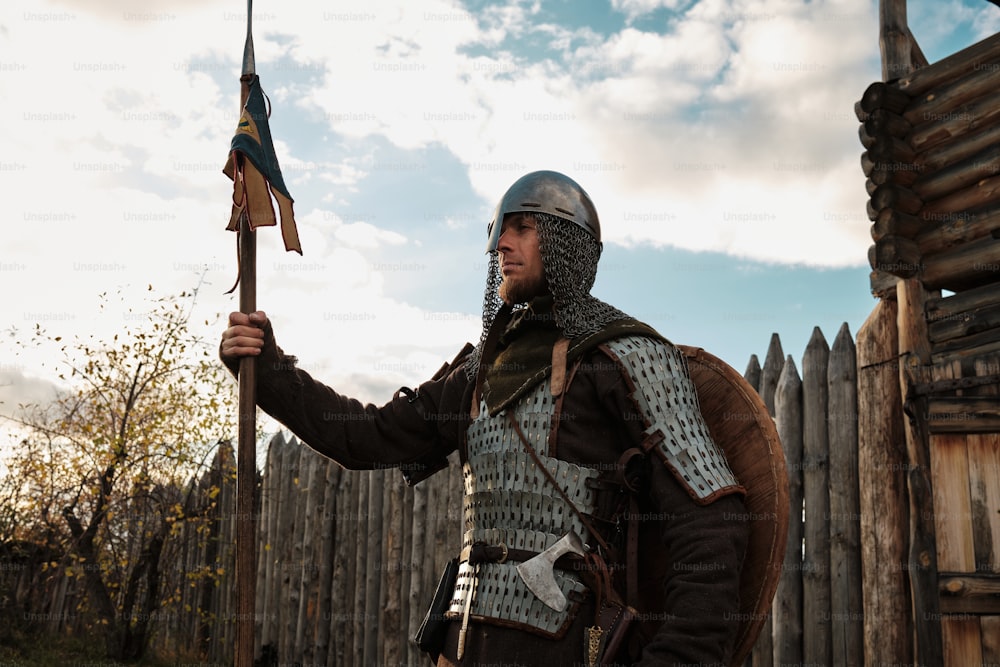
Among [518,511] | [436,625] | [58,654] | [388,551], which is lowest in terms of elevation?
[58,654]

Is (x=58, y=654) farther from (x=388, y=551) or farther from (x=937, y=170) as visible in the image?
(x=937, y=170)

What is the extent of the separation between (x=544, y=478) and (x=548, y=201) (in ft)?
3.01

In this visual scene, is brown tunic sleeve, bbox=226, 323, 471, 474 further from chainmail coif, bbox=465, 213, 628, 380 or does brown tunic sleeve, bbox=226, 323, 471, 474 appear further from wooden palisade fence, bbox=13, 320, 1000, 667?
wooden palisade fence, bbox=13, 320, 1000, 667

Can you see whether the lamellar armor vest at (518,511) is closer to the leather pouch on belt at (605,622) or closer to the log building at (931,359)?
the leather pouch on belt at (605,622)

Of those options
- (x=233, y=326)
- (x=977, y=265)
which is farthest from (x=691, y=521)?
(x=977, y=265)

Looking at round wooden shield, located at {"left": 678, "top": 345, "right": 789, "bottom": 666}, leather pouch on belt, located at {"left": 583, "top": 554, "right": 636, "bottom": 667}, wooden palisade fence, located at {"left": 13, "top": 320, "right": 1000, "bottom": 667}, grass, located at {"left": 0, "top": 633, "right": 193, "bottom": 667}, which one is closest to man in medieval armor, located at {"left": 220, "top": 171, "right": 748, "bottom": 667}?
leather pouch on belt, located at {"left": 583, "top": 554, "right": 636, "bottom": 667}

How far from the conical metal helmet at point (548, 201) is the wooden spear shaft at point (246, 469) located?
793 mm

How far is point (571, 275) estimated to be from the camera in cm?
305

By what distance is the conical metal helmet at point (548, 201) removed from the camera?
307cm

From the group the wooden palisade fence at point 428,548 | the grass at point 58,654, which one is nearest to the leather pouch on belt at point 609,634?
the wooden palisade fence at point 428,548

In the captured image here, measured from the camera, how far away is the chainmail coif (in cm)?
299

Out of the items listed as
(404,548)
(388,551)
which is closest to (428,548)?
(404,548)

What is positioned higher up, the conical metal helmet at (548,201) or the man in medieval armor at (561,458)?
the conical metal helmet at (548,201)

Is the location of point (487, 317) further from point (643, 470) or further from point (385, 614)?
point (385, 614)
